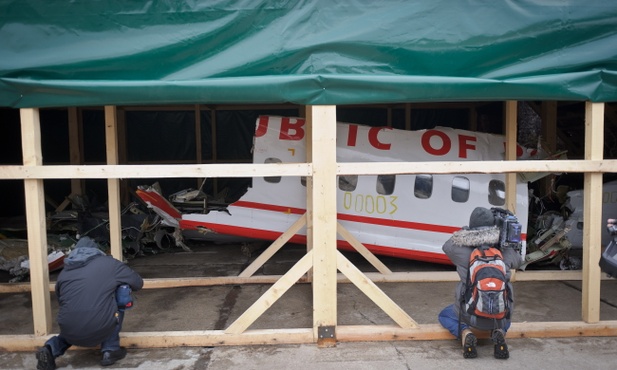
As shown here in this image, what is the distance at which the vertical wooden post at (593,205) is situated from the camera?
16.8 feet

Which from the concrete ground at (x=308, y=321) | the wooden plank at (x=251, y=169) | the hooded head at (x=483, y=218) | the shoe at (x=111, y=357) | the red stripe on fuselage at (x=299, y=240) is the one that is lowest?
the concrete ground at (x=308, y=321)

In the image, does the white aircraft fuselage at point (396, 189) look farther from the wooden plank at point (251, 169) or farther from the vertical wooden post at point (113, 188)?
the wooden plank at point (251, 169)

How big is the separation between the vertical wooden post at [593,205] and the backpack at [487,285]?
4.48 feet

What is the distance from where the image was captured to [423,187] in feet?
26.8

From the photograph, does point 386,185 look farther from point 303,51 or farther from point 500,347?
point 500,347

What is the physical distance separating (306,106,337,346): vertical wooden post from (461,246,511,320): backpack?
1436 mm

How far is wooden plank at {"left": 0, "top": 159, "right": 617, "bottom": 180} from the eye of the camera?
489 cm

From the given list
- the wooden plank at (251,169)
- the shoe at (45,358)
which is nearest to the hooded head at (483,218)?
the wooden plank at (251,169)

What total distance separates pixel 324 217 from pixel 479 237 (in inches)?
62.8

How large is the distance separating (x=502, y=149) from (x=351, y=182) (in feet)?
9.06

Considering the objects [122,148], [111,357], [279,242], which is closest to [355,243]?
[279,242]

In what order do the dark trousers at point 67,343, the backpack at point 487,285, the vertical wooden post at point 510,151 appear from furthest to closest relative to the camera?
the vertical wooden post at point 510,151, the dark trousers at point 67,343, the backpack at point 487,285

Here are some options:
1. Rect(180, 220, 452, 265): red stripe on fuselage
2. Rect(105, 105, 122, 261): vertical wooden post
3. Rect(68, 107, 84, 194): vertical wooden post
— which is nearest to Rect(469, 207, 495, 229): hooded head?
Rect(180, 220, 452, 265): red stripe on fuselage

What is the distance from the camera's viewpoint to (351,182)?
8.41m
